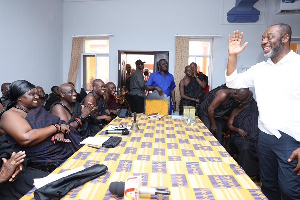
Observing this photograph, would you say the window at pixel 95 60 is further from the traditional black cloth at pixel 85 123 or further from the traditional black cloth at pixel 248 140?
the traditional black cloth at pixel 248 140

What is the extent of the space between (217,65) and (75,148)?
4.83m

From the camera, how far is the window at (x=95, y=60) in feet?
22.1

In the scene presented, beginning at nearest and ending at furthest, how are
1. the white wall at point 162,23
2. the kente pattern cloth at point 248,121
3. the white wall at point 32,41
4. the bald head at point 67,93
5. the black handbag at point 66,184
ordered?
the black handbag at point 66,184, the bald head at point 67,93, the kente pattern cloth at point 248,121, the white wall at point 32,41, the white wall at point 162,23

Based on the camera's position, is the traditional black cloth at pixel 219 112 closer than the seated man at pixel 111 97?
Yes

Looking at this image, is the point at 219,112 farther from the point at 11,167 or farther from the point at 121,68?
the point at 121,68

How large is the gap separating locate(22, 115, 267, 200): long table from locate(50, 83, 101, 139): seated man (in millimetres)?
558

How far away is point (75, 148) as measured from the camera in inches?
87.0

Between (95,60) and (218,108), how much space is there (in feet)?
14.6

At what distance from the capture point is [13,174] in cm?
153

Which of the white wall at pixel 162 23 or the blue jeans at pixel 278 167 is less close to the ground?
the white wall at pixel 162 23

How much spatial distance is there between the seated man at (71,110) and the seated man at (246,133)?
1.87 metres

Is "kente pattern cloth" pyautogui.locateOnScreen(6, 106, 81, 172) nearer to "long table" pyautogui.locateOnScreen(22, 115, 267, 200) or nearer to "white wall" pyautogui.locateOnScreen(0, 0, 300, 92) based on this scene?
"long table" pyautogui.locateOnScreen(22, 115, 267, 200)

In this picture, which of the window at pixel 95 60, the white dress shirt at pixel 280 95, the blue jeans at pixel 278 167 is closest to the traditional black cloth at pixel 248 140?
the blue jeans at pixel 278 167

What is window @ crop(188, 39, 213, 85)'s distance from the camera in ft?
20.6
